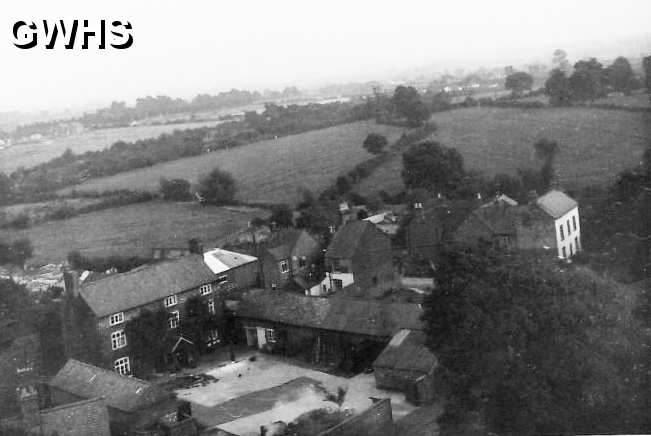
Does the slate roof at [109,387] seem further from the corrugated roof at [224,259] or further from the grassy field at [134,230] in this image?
the grassy field at [134,230]

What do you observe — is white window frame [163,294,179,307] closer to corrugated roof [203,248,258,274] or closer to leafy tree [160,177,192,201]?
corrugated roof [203,248,258,274]

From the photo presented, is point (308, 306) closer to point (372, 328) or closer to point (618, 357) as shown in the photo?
point (372, 328)

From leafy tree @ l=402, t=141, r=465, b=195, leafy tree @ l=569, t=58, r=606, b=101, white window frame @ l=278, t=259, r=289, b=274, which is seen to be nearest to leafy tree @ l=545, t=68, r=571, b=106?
leafy tree @ l=569, t=58, r=606, b=101

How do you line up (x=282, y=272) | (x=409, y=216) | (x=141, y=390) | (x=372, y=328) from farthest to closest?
(x=409, y=216), (x=282, y=272), (x=372, y=328), (x=141, y=390)

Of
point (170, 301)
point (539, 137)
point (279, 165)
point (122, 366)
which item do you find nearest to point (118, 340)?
point (122, 366)

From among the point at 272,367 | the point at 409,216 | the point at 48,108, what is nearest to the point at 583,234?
the point at 409,216

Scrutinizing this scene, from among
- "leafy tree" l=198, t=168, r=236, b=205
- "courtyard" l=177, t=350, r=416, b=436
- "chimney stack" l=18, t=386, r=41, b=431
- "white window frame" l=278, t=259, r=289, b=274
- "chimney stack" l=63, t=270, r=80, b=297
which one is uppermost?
"leafy tree" l=198, t=168, r=236, b=205

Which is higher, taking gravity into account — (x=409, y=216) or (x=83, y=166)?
(x=83, y=166)

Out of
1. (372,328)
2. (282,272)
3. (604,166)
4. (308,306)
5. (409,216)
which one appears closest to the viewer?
(372,328)
